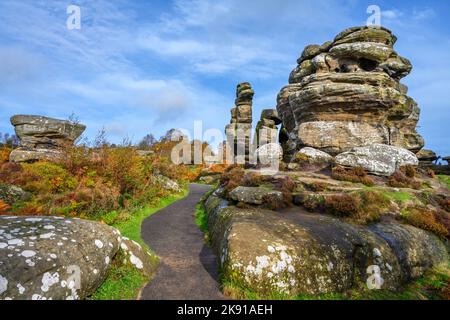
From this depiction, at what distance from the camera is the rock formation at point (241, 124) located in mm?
51000

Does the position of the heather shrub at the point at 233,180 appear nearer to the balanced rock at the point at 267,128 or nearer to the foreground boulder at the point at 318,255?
the foreground boulder at the point at 318,255

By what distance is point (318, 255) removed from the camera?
26.4 ft

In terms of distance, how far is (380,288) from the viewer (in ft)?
26.9

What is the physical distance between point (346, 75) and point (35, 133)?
3055 centimetres

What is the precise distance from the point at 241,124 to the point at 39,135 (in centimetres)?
3679

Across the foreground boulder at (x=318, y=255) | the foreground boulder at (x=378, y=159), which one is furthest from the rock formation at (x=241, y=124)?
the foreground boulder at (x=318, y=255)

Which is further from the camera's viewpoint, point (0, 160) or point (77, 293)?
point (0, 160)

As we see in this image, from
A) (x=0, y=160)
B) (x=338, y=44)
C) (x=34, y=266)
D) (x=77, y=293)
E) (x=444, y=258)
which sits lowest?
(x=444, y=258)

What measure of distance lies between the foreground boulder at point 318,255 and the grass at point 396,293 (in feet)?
0.49

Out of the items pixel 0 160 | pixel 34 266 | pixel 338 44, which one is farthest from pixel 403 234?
pixel 0 160

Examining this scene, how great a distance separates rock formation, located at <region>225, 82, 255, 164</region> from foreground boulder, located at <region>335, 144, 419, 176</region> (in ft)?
100

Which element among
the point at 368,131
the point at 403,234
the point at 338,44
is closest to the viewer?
the point at 403,234

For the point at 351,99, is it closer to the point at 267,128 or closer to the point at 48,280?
the point at 267,128

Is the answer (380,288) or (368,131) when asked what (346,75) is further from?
(380,288)
